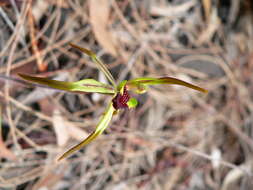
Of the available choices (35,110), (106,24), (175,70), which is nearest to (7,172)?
(35,110)

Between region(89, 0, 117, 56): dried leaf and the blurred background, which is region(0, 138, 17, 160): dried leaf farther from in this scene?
region(89, 0, 117, 56): dried leaf

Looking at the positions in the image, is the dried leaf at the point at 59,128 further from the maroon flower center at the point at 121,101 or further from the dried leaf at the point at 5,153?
the maroon flower center at the point at 121,101

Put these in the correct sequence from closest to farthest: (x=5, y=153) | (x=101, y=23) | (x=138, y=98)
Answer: (x=5, y=153), (x=101, y=23), (x=138, y=98)

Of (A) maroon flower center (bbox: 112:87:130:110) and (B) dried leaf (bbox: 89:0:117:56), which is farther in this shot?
(B) dried leaf (bbox: 89:0:117:56)

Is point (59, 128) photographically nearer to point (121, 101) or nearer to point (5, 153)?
point (5, 153)

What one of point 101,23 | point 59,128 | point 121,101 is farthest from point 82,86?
point 101,23

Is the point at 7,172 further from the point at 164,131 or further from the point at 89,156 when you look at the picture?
the point at 164,131

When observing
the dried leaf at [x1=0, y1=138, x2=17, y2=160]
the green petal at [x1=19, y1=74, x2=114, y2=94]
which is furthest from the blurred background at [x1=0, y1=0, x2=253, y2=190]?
the green petal at [x1=19, y1=74, x2=114, y2=94]
